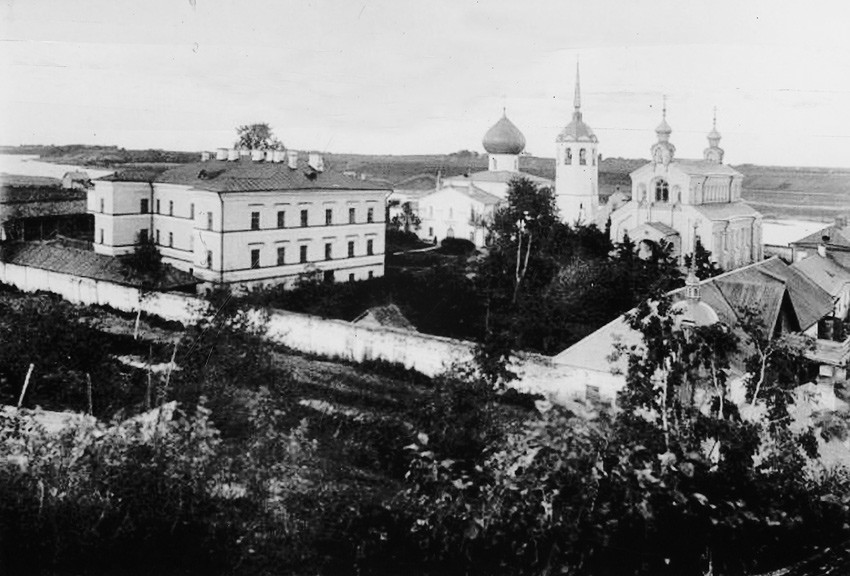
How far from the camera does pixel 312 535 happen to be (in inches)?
272

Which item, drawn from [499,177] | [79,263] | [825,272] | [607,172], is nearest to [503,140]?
[499,177]

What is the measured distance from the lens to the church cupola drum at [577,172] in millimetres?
31969

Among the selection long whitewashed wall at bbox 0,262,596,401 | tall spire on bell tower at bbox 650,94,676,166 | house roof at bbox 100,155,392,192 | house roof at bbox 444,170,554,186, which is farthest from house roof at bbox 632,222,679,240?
long whitewashed wall at bbox 0,262,596,401

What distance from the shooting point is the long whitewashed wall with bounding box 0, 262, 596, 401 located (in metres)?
13.6

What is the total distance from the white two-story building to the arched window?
1051 cm

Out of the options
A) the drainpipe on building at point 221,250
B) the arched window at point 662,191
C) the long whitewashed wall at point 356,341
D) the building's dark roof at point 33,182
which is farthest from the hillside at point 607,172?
the long whitewashed wall at point 356,341

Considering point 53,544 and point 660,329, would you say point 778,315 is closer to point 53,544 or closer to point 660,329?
point 660,329

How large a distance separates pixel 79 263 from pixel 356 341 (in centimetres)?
986

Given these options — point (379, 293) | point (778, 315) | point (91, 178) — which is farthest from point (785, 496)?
point (91, 178)

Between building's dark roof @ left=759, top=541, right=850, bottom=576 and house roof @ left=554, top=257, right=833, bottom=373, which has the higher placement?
house roof @ left=554, top=257, right=833, bottom=373

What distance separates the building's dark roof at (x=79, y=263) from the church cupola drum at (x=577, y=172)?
16.1 meters

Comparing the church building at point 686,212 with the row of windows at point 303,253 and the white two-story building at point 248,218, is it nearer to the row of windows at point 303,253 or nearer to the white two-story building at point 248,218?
the row of windows at point 303,253

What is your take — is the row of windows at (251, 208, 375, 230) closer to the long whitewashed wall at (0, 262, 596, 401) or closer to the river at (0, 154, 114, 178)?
the long whitewashed wall at (0, 262, 596, 401)

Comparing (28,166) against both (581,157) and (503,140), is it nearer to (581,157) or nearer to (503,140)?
(581,157)
